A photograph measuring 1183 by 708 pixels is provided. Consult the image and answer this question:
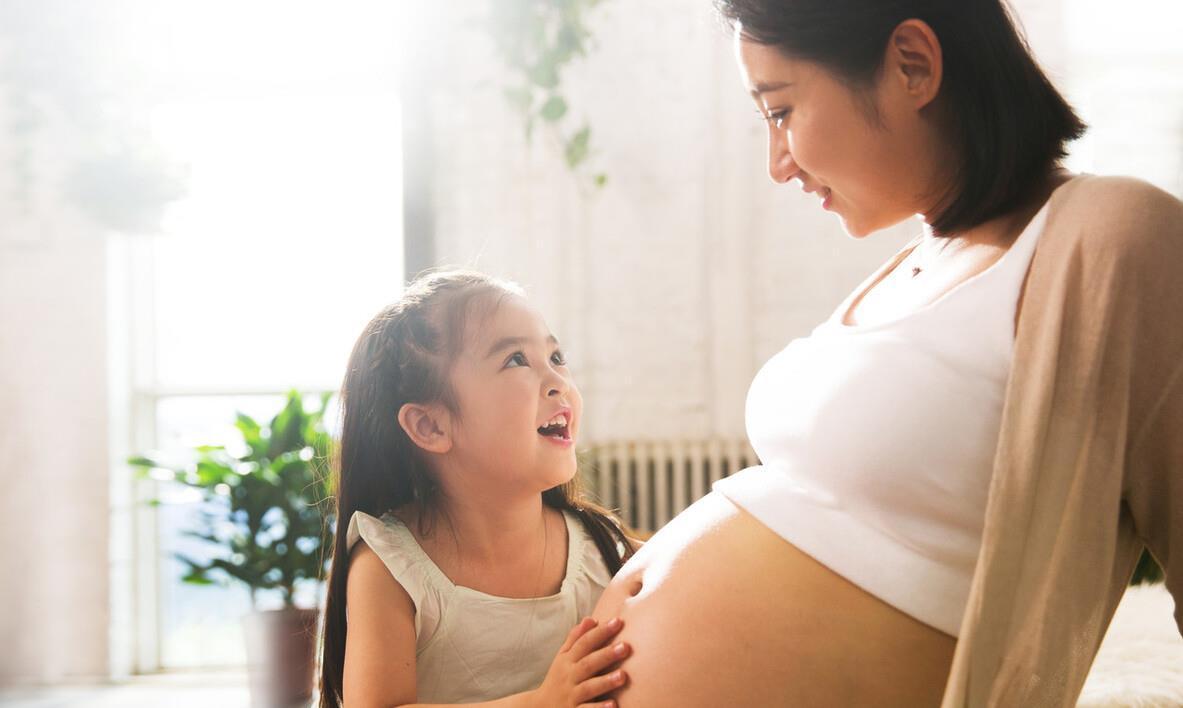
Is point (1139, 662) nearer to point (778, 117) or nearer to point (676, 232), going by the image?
point (778, 117)

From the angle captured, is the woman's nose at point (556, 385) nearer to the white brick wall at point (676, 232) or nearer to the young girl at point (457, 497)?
the young girl at point (457, 497)

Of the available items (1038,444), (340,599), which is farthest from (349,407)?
(1038,444)

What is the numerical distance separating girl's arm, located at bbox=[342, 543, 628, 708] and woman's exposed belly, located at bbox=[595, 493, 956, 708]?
0.11 ft

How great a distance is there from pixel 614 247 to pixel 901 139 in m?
2.66

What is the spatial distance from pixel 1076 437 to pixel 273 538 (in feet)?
9.21

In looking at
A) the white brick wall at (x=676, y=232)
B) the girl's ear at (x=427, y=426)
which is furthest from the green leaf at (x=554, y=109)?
the girl's ear at (x=427, y=426)

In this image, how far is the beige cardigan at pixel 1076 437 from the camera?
0.80 metres

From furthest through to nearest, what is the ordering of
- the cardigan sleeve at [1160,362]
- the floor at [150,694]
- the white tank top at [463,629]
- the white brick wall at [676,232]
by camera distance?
1. the white brick wall at [676,232]
2. the floor at [150,694]
3. the white tank top at [463,629]
4. the cardigan sleeve at [1160,362]

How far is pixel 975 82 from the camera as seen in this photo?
0.97 meters

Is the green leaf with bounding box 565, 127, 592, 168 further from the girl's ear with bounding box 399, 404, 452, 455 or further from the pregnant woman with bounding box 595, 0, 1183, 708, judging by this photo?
the pregnant woman with bounding box 595, 0, 1183, 708

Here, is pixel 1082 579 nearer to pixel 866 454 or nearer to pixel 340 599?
pixel 866 454

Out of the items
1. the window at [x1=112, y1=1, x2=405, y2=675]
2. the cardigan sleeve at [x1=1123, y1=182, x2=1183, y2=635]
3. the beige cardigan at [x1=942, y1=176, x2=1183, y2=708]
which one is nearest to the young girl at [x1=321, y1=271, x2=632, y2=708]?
the beige cardigan at [x1=942, y1=176, x2=1183, y2=708]

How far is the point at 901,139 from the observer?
3.30ft

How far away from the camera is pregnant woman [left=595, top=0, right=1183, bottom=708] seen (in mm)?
810
